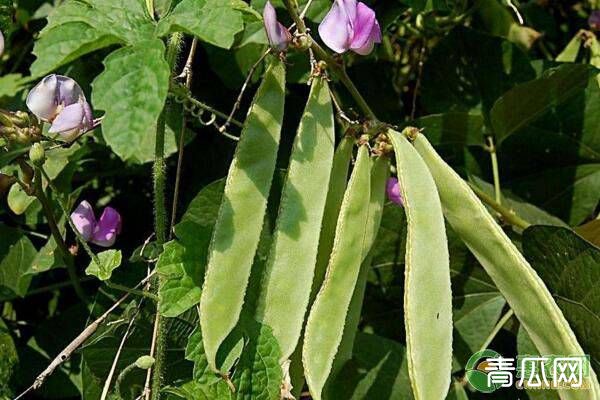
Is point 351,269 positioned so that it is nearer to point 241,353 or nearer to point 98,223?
point 241,353

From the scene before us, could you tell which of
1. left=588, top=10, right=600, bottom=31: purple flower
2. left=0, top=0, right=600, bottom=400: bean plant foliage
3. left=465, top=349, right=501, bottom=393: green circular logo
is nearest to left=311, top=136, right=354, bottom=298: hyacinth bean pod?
left=0, top=0, right=600, bottom=400: bean plant foliage

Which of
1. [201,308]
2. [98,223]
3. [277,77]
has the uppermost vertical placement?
[277,77]

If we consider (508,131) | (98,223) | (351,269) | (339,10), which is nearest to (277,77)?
(339,10)

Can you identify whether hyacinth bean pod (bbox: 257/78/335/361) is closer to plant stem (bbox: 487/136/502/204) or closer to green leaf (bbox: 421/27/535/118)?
plant stem (bbox: 487/136/502/204)

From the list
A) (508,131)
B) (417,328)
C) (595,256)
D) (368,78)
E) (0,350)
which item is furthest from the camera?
(368,78)

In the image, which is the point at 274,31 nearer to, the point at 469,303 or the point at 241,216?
the point at 241,216

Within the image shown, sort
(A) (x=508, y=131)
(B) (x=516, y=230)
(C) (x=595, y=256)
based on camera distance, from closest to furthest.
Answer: (C) (x=595, y=256), (B) (x=516, y=230), (A) (x=508, y=131)

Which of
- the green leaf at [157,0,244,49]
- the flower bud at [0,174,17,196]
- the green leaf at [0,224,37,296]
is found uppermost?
the green leaf at [157,0,244,49]

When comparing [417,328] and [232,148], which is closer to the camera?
[417,328]
